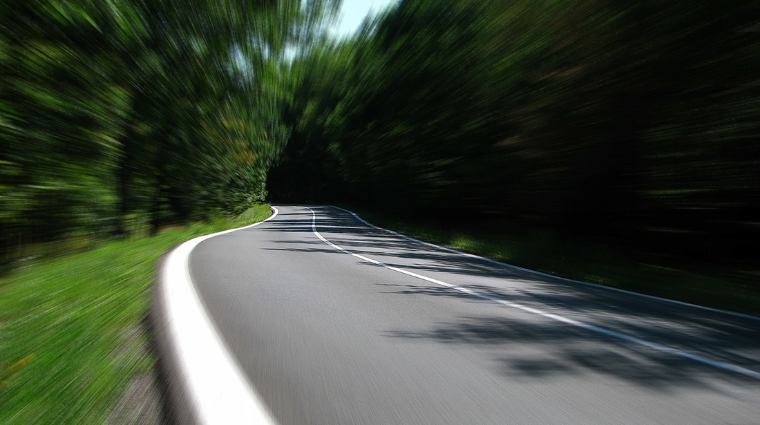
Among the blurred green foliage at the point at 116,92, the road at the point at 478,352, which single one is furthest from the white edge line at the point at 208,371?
the blurred green foliage at the point at 116,92

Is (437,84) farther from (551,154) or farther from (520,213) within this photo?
(551,154)

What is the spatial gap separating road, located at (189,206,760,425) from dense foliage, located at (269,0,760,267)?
5.68 metres

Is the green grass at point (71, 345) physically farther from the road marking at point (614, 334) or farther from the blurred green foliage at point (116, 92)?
the blurred green foliage at point (116, 92)

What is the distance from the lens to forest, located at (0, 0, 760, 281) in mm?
11562

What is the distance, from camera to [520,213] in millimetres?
22250

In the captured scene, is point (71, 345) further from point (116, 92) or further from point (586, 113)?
point (586, 113)

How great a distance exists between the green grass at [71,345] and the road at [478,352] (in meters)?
0.79

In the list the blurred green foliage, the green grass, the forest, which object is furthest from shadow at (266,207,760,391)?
the blurred green foliage

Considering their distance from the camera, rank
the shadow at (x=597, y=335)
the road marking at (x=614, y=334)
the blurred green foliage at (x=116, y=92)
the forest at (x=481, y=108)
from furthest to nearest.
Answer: the forest at (x=481, y=108), the blurred green foliage at (x=116, y=92), the road marking at (x=614, y=334), the shadow at (x=597, y=335)

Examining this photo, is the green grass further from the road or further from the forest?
the forest

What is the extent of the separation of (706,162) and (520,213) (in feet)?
33.3

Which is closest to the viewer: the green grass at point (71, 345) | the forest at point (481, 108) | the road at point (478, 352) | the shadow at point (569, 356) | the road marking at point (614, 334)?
the green grass at point (71, 345)

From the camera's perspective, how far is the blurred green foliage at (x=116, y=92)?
10.8 meters

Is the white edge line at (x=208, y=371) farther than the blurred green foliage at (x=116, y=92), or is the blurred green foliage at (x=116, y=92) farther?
the blurred green foliage at (x=116, y=92)
